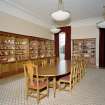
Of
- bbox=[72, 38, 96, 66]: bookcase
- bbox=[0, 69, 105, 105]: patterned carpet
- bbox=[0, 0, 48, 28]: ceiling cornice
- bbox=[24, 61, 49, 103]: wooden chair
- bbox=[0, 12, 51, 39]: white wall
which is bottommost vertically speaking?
bbox=[0, 69, 105, 105]: patterned carpet

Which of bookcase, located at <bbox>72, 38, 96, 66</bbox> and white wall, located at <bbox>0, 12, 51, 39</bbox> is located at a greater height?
white wall, located at <bbox>0, 12, 51, 39</bbox>

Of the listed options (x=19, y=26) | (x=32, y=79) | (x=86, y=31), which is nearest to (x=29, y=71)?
(x=32, y=79)

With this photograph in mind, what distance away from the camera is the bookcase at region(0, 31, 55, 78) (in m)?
6.09

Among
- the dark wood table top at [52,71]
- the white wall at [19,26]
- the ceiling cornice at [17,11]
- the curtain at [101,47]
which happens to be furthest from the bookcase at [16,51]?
the curtain at [101,47]

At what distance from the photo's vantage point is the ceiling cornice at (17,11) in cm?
600

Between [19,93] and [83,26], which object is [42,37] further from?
[19,93]

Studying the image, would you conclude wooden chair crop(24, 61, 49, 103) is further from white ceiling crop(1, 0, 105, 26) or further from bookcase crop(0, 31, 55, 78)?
white ceiling crop(1, 0, 105, 26)

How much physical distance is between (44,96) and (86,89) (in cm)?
154

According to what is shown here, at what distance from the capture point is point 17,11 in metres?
6.87

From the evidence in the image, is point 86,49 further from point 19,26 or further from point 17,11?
point 17,11

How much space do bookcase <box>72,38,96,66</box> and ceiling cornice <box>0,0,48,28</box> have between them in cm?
344

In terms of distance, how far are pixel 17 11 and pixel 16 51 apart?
213cm

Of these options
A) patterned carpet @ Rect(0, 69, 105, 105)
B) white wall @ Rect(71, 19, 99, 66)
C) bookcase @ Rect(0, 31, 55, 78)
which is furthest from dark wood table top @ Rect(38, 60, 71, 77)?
white wall @ Rect(71, 19, 99, 66)

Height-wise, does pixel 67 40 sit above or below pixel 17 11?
below
